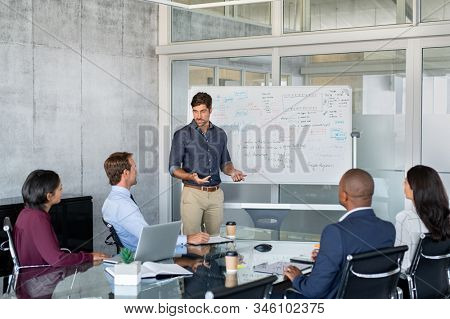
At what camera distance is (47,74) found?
6.00 metres

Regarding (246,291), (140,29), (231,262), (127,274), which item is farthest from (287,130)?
(246,291)

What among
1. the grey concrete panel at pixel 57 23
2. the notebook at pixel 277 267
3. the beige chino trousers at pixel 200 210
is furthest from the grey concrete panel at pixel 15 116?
the notebook at pixel 277 267

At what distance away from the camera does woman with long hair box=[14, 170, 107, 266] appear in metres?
3.24

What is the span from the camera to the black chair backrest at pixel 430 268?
3199 mm

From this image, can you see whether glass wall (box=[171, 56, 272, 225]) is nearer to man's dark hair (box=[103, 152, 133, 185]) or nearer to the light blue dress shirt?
man's dark hair (box=[103, 152, 133, 185])

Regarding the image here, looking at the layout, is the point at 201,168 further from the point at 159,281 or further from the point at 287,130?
the point at 159,281

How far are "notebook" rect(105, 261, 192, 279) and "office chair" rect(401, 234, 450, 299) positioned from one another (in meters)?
1.15

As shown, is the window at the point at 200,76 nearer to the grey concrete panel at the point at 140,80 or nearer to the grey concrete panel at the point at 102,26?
the grey concrete panel at the point at 140,80

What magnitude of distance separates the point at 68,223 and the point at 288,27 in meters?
2.91

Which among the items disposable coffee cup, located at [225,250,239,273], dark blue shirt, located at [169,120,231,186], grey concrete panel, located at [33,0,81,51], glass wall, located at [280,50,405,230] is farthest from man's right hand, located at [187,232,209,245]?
grey concrete panel, located at [33,0,81,51]

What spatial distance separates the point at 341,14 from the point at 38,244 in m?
3.99

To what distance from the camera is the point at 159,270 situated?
9.76ft

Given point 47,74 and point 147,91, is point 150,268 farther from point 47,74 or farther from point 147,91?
point 147,91
